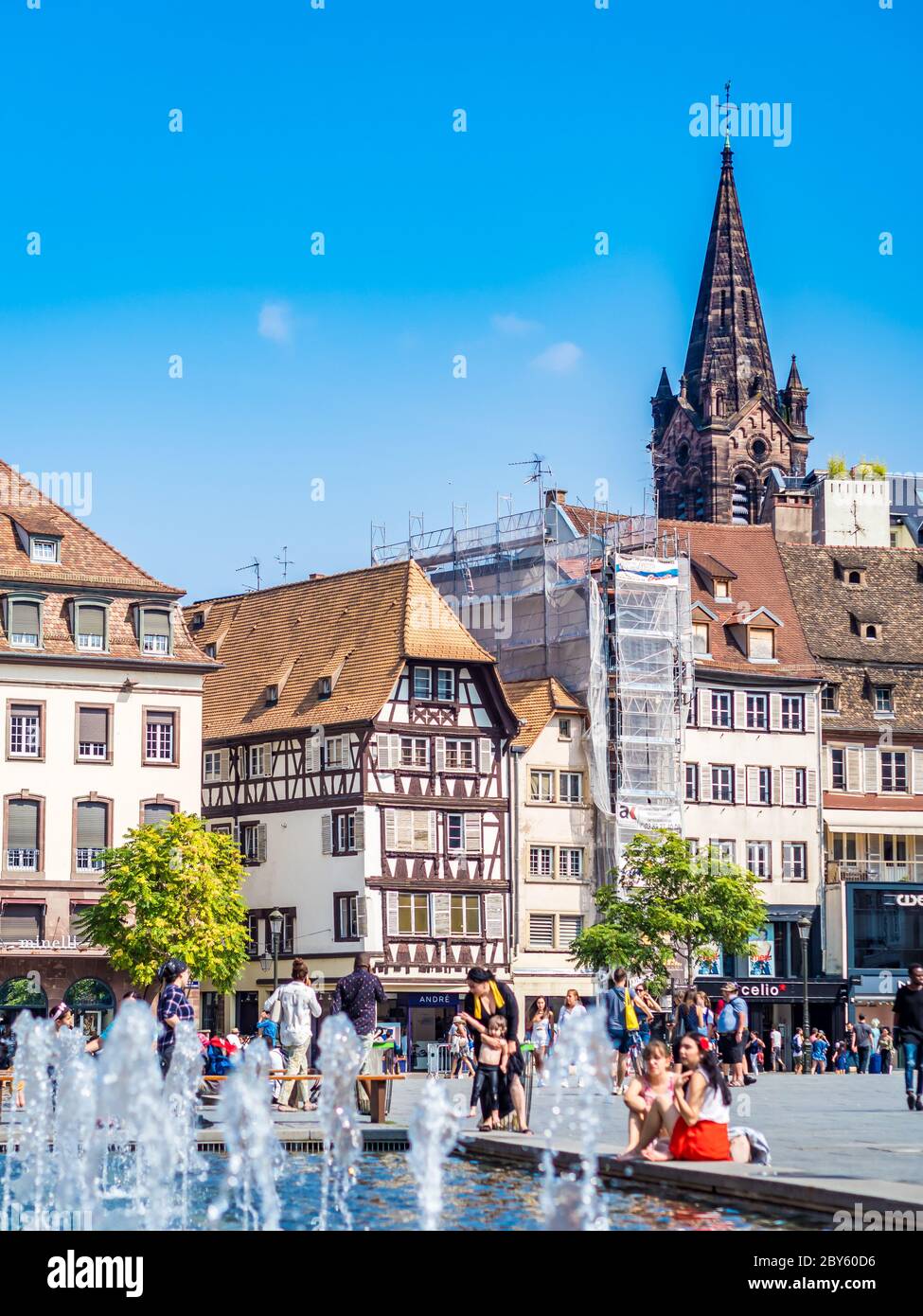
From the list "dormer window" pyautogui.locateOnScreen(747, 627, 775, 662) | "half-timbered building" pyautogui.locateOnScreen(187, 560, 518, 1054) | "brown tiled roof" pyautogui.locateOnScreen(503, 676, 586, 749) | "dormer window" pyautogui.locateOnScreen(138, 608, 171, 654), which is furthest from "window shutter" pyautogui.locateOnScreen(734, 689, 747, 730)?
"dormer window" pyautogui.locateOnScreen(138, 608, 171, 654)

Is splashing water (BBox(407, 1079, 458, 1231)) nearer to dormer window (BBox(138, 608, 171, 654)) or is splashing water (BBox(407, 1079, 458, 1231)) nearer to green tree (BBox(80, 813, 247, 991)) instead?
green tree (BBox(80, 813, 247, 991))

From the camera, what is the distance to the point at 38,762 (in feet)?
217

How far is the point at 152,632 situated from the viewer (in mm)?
68438

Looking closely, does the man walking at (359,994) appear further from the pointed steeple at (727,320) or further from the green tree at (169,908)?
the pointed steeple at (727,320)

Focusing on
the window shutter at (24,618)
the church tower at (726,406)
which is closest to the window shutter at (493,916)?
the window shutter at (24,618)

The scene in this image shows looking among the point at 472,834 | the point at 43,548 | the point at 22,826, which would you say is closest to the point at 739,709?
the point at 472,834

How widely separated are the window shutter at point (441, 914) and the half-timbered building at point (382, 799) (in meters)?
0.05

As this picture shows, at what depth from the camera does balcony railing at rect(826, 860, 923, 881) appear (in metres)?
82.4

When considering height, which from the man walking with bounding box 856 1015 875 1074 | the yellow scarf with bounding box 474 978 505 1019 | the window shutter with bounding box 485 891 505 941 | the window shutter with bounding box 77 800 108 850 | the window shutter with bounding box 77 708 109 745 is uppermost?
the window shutter with bounding box 77 708 109 745

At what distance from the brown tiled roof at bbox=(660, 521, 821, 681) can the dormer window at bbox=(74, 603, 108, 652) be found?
871 inches
